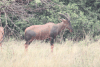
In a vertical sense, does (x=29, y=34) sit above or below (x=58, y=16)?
below

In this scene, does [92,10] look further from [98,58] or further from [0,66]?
[0,66]

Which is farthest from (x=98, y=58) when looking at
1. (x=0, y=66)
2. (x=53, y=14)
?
(x=53, y=14)

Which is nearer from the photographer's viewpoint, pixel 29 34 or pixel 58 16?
pixel 29 34

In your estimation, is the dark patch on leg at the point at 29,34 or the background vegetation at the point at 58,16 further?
the background vegetation at the point at 58,16

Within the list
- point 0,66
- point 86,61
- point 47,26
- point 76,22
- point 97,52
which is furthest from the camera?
point 76,22

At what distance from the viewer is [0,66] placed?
15.0 feet

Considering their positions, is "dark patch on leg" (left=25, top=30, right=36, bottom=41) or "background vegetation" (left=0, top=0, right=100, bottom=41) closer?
"dark patch on leg" (left=25, top=30, right=36, bottom=41)

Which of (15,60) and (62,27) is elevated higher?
(62,27)

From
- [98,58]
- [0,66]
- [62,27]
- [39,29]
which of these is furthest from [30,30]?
[98,58]

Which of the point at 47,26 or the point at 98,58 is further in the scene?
the point at 47,26

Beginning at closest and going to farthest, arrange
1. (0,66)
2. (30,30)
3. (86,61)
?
1. (0,66)
2. (86,61)
3. (30,30)

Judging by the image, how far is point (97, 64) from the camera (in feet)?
16.0

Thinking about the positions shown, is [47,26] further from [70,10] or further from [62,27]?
[70,10]

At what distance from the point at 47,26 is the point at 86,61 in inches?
113
